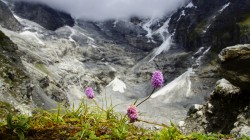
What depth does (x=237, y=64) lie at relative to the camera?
24.6 metres

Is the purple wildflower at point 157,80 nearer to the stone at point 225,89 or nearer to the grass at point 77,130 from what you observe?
the grass at point 77,130

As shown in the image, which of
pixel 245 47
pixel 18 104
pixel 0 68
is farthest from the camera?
pixel 0 68

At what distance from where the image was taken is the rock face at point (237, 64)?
24.4 m

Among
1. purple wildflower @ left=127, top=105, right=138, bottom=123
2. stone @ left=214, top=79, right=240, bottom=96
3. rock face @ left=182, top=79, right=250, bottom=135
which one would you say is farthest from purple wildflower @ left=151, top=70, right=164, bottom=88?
stone @ left=214, top=79, right=240, bottom=96

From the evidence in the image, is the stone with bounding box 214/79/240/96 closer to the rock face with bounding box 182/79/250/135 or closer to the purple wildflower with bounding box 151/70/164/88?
the rock face with bounding box 182/79/250/135

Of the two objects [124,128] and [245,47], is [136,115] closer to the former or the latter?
[124,128]

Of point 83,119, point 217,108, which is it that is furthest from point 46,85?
point 83,119

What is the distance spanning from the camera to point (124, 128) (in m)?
4.13

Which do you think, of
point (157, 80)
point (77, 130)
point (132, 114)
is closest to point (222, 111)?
point (157, 80)

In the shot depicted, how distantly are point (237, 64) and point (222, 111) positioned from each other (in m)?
5.97

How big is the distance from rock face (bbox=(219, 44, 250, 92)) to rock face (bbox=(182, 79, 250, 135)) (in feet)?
4.79

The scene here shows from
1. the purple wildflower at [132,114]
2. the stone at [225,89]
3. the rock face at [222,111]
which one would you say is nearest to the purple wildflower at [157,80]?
the purple wildflower at [132,114]

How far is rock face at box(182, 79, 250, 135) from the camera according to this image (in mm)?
26581

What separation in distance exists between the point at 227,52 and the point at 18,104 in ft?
59.2
